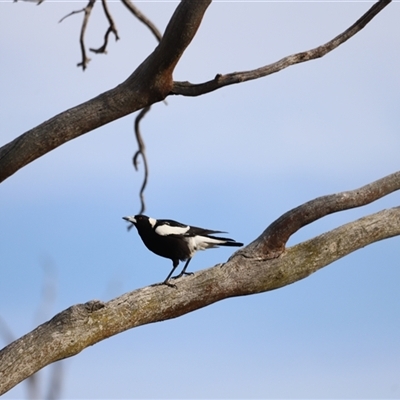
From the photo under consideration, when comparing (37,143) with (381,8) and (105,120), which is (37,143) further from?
(381,8)

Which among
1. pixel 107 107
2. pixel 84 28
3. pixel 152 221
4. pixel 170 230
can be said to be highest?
pixel 84 28

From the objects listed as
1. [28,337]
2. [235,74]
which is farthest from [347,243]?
[28,337]

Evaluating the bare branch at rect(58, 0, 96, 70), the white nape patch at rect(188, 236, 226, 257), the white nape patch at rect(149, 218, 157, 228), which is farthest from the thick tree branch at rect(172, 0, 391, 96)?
the white nape patch at rect(149, 218, 157, 228)

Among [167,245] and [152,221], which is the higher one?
[152,221]

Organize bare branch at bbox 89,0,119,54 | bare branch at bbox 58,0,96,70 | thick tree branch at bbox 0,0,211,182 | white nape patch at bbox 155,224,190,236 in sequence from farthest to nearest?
white nape patch at bbox 155,224,190,236 < bare branch at bbox 89,0,119,54 < bare branch at bbox 58,0,96,70 < thick tree branch at bbox 0,0,211,182

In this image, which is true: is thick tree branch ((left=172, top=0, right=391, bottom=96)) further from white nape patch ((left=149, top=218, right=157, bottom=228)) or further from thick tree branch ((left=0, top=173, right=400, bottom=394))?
white nape patch ((left=149, top=218, right=157, bottom=228))

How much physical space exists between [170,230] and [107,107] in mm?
1932

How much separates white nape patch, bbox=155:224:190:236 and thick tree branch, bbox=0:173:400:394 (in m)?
1.02

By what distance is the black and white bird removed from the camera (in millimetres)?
5977

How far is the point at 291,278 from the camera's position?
5.18 metres

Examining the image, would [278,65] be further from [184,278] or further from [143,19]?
[184,278]

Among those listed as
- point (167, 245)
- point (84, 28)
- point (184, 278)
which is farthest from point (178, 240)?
point (84, 28)

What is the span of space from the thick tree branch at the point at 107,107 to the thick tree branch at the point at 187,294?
3.21ft

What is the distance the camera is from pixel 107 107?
14.5 feet
